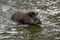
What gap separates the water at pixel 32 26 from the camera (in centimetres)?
932

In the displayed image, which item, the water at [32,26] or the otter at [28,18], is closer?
the water at [32,26]

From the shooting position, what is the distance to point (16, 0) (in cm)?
1534

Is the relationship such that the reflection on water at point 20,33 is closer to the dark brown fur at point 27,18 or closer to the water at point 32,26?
the water at point 32,26

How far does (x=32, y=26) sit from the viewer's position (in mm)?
10602

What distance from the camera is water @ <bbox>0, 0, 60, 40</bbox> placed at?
9320 mm

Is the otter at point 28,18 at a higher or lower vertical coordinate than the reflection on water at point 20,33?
higher

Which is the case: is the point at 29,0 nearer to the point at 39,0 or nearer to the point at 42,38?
the point at 39,0

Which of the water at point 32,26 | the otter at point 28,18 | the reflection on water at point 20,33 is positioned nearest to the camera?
the reflection on water at point 20,33

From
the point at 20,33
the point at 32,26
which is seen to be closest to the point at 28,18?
the point at 32,26

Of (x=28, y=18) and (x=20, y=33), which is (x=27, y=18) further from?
(x=20, y=33)

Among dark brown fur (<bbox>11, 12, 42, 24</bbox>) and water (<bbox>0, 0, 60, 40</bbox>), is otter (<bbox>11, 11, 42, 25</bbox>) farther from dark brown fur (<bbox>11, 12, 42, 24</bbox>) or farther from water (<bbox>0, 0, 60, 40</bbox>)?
water (<bbox>0, 0, 60, 40</bbox>)

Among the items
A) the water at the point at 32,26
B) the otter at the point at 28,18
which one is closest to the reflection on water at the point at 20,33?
the water at the point at 32,26

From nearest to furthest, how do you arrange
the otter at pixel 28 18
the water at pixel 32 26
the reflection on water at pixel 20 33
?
1. the reflection on water at pixel 20 33
2. the water at pixel 32 26
3. the otter at pixel 28 18

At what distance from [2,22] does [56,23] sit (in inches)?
92.0
